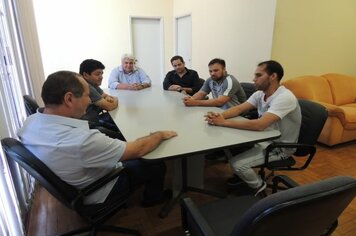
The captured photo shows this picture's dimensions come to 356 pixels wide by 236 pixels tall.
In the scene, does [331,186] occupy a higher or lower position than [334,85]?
higher

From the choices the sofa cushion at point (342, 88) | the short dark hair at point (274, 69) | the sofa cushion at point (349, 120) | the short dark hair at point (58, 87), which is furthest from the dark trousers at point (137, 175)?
the sofa cushion at point (342, 88)

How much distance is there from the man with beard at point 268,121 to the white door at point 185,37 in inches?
160

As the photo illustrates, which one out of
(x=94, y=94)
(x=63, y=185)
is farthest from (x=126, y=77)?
(x=63, y=185)

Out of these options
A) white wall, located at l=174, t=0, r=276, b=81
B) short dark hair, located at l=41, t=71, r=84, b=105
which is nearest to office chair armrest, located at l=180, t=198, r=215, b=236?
short dark hair, located at l=41, t=71, r=84, b=105

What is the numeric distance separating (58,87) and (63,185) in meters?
0.49

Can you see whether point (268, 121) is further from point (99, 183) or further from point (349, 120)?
point (349, 120)

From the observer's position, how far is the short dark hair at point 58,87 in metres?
1.18

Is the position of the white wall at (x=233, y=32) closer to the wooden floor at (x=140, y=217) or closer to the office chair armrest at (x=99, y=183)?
the wooden floor at (x=140, y=217)

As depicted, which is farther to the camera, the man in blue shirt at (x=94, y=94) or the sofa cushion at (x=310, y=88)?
the sofa cushion at (x=310, y=88)

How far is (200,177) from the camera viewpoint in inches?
83.0

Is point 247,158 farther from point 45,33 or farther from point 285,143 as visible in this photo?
point 45,33

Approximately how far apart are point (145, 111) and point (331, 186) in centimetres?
168

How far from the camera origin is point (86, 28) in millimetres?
5422

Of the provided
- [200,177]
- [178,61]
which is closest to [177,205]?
[200,177]
